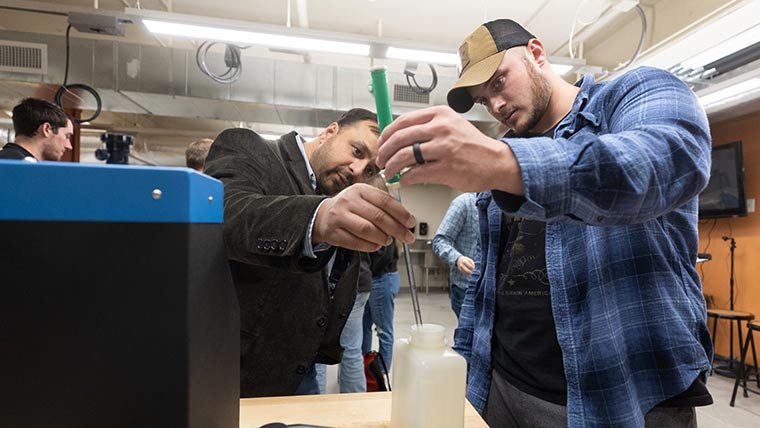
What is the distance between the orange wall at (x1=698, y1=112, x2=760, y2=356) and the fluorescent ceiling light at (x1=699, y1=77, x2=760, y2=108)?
2.79 feet

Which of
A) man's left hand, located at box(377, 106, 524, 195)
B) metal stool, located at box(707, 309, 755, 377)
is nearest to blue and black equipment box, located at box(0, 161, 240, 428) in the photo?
man's left hand, located at box(377, 106, 524, 195)

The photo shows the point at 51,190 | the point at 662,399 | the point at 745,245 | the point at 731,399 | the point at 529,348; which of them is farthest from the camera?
the point at 745,245

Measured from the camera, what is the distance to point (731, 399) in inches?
114

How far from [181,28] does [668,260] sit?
8.75 feet

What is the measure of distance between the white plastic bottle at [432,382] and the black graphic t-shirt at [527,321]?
0.41m

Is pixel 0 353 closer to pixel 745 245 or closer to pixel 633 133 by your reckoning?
pixel 633 133

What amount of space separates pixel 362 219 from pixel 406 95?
3353 mm

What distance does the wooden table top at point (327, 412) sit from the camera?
0.64 metres

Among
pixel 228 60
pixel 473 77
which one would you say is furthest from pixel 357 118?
pixel 228 60

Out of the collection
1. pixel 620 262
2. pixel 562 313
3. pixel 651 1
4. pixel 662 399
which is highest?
pixel 651 1

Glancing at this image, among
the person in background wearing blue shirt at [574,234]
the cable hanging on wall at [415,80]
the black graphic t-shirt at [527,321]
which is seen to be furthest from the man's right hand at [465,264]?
the cable hanging on wall at [415,80]

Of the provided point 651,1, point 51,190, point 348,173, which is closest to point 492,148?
point 51,190

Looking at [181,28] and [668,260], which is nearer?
[668,260]

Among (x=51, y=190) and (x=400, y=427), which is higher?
(x=51, y=190)
